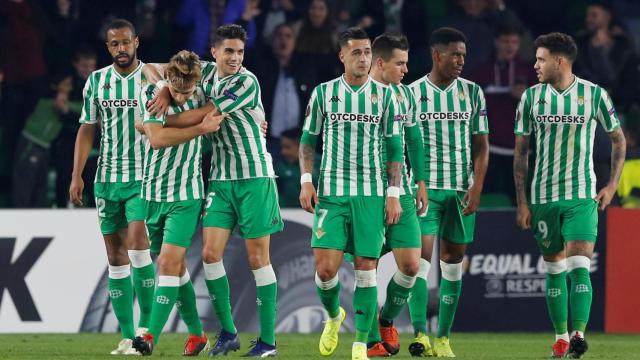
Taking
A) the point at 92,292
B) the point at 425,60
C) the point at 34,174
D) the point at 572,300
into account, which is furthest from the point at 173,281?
the point at 425,60

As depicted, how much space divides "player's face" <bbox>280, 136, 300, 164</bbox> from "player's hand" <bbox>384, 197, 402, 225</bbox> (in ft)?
18.1

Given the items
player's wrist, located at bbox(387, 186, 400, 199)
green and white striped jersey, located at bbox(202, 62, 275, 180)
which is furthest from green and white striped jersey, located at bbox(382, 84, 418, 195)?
green and white striped jersey, located at bbox(202, 62, 275, 180)

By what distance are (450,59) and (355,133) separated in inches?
57.4

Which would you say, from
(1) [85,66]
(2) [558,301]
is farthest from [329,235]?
(1) [85,66]

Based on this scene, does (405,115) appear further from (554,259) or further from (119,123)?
(119,123)

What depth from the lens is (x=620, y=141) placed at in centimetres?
1073

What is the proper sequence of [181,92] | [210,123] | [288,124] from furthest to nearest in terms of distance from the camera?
[288,124], [181,92], [210,123]

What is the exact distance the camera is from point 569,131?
1068 cm

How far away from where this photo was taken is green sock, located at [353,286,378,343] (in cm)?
927

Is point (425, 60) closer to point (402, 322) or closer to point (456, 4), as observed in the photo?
point (456, 4)

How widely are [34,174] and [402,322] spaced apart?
3.92m

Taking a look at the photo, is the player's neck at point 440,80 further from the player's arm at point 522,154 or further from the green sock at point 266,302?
the green sock at point 266,302

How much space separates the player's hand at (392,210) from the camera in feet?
31.7

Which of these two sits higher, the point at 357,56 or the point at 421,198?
the point at 357,56
